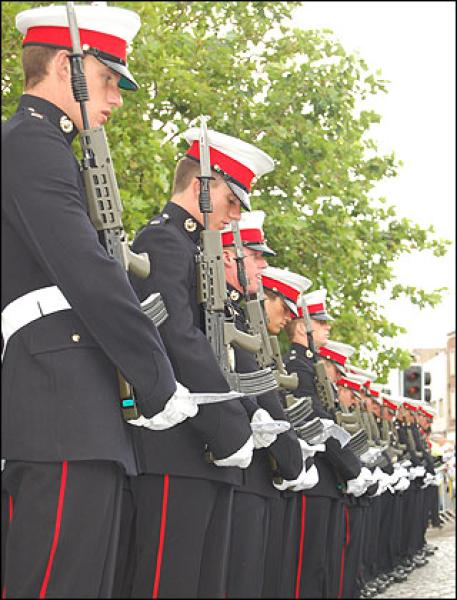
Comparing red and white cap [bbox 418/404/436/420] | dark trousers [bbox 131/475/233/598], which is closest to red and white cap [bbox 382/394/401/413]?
red and white cap [bbox 418/404/436/420]

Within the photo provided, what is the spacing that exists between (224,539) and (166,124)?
1000 centimetres

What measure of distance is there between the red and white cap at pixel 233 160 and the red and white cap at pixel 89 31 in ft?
4.95

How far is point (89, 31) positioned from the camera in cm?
427

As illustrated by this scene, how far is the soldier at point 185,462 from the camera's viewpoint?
4.81 m

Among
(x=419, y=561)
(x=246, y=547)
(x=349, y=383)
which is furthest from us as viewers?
(x=419, y=561)

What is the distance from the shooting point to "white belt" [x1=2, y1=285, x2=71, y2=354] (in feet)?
12.6

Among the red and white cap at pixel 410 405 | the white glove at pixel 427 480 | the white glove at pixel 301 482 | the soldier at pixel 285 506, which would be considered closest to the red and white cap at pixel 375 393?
the red and white cap at pixel 410 405

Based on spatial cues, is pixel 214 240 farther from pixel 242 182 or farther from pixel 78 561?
pixel 78 561

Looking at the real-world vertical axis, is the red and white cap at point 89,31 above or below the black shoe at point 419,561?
above

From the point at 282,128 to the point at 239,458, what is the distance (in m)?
10.3

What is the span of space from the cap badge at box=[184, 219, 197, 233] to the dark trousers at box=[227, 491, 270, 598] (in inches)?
43.6

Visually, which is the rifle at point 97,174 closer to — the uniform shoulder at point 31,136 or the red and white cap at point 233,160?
the uniform shoulder at point 31,136

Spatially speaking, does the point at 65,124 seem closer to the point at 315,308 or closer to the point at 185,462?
the point at 185,462

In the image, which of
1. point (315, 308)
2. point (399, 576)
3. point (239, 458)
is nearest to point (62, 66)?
point (239, 458)
